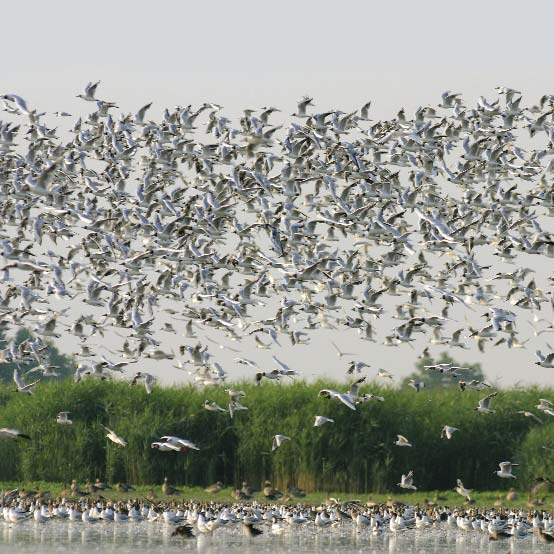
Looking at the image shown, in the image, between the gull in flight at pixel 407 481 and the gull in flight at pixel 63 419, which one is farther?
the gull in flight at pixel 63 419

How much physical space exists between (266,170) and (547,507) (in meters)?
13.1

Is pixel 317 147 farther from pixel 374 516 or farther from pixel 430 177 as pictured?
pixel 374 516

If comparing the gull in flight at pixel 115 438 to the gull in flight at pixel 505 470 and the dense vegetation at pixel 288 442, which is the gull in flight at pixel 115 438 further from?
the gull in flight at pixel 505 470

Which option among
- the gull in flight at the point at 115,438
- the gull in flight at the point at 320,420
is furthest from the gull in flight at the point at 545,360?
the gull in flight at the point at 115,438

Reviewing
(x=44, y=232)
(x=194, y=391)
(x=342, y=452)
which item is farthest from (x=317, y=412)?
(x=44, y=232)

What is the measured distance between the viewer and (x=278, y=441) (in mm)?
38719

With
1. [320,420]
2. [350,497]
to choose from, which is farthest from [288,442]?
[350,497]

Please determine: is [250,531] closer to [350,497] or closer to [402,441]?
[350,497]

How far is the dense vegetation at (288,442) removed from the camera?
4056cm

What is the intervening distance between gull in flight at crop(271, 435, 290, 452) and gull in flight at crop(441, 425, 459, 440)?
14.2ft

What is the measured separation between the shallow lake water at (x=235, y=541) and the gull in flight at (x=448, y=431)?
15.7 feet

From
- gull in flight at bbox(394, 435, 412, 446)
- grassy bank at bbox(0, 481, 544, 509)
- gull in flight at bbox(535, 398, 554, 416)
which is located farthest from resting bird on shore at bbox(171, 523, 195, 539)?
gull in flight at bbox(535, 398, 554, 416)

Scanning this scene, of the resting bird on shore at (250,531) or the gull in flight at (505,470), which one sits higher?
the gull in flight at (505,470)

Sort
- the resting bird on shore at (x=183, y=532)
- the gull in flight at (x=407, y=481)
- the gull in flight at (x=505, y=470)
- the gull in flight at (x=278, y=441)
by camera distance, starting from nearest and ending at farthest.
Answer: the resting bird on shore at (x=183, y=532)
the gull in flight at (x=505, y=470)
the gull in flight at (x=278, y=441)
the gull in flight at (x=407, y=481)
